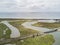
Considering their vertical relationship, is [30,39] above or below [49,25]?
below

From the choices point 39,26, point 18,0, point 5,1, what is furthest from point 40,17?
point 5,1

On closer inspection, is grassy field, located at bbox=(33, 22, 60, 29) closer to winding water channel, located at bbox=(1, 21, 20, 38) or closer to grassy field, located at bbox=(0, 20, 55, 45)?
grassy field, located at bbox=(0, 20, 55, 45)

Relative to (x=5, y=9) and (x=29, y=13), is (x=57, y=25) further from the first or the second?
(x=5, y=9)

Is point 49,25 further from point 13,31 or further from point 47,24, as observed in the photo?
point 13,31

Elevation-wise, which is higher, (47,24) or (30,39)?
(47,24)

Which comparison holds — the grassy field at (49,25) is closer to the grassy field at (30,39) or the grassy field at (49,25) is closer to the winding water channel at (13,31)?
the grassy field at (30,39)

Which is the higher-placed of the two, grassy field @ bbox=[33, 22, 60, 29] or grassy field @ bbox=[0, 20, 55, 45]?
grassy field @ bbox=[33, 22, 60, 29]

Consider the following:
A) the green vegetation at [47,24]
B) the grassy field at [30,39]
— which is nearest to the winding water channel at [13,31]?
the grassy field at [30,39]

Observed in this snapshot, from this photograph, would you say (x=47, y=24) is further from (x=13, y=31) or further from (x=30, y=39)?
(x=13, y=31)

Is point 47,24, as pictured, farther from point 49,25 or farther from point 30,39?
point 30,39

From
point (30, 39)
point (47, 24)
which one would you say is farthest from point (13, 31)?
point (47, 24)

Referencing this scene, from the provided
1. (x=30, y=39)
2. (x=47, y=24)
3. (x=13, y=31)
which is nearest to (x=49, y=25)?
(x=47, y=24)

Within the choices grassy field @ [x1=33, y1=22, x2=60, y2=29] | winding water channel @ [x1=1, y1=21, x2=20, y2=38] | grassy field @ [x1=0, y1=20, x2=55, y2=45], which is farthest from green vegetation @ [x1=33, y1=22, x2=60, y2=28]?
winding water channel @ [x1=1, y1=21, x2=20, y2=38]

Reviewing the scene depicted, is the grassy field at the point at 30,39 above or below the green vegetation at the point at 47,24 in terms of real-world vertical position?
below
